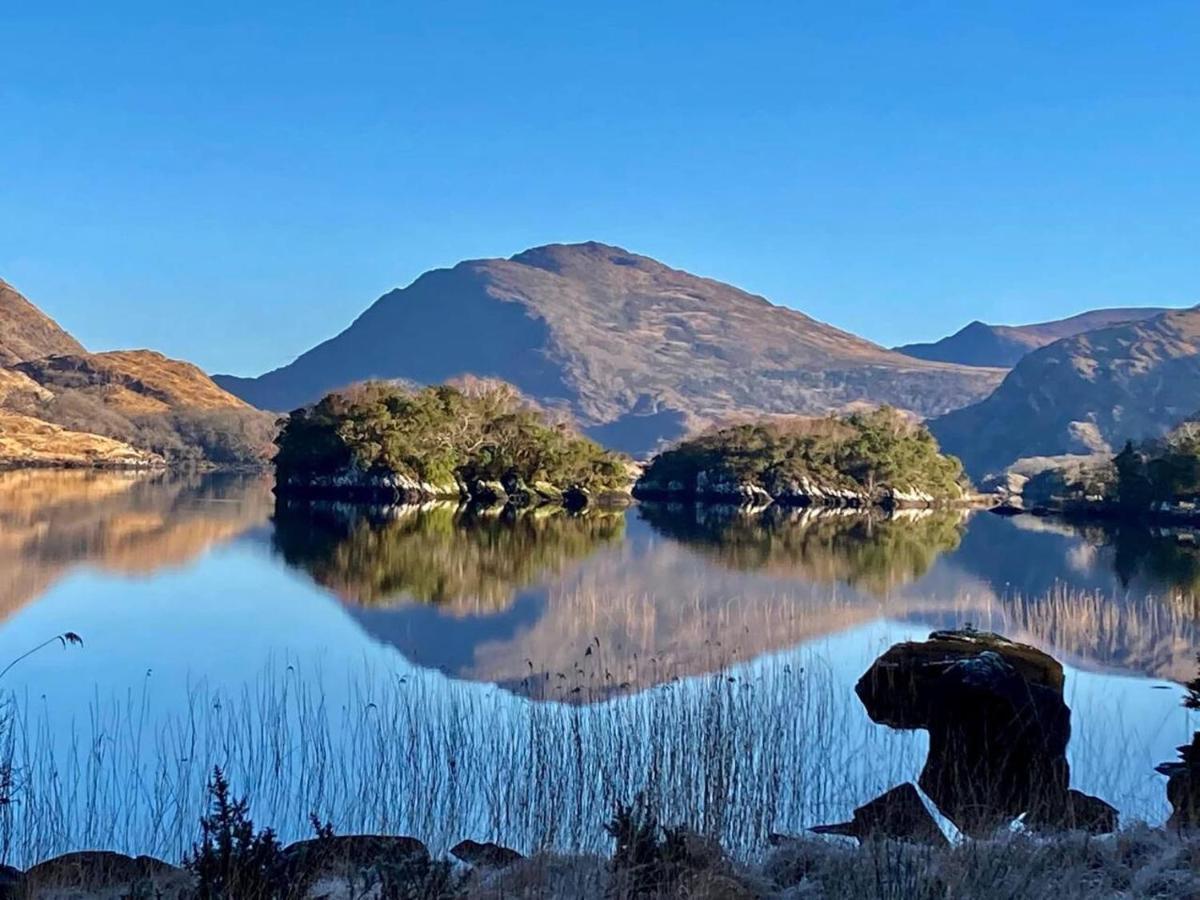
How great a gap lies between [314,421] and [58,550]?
47362 millimetres

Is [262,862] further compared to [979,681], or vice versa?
[979,681]

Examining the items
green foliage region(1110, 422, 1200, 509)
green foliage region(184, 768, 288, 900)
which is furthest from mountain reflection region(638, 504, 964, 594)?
green foliage region(184, 768, 288, 900)

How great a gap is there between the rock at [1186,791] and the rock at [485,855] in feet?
15.0

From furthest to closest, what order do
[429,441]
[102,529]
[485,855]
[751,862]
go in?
1. [429,441]
2. [102,529]
3. [485,855]
4. [751,862]

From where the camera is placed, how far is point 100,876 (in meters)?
7.41

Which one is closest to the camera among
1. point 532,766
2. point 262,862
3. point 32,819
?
point 262,862

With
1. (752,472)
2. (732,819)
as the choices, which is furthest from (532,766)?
(752,472)

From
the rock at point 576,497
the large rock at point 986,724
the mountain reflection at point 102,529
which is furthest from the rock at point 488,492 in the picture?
the large rock at point 986,724

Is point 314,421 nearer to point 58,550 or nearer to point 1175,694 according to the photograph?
point 58,550

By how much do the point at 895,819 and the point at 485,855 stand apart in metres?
3.00

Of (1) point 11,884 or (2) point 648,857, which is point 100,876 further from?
(2) point 648,857

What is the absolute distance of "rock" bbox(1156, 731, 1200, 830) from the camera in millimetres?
9211

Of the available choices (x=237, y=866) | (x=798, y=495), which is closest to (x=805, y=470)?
(x=798, y=495)

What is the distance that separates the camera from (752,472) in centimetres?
9919
